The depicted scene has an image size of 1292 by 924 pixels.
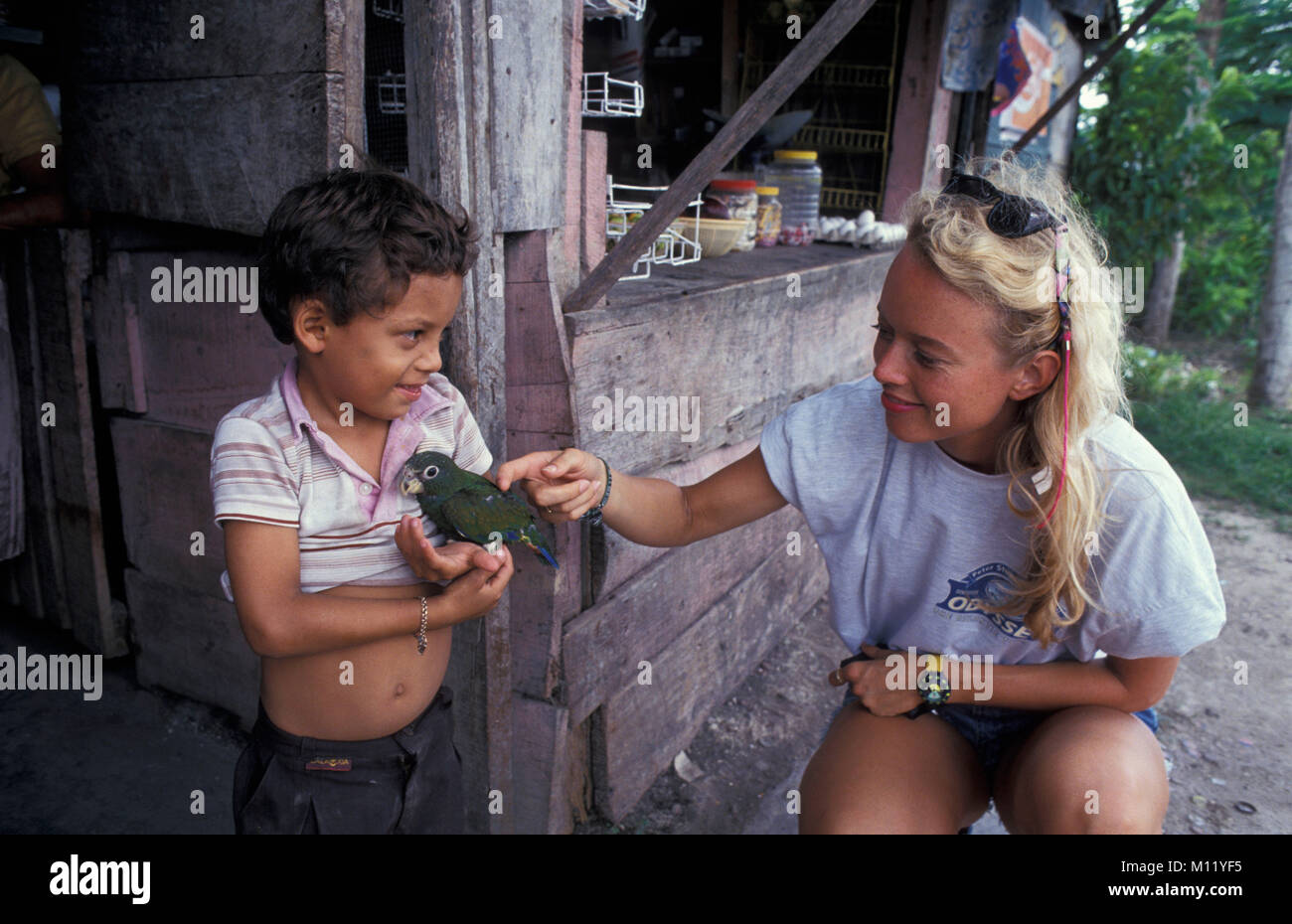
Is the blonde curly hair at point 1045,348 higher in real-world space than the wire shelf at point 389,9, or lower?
lower

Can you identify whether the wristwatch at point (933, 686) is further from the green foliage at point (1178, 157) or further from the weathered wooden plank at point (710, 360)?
the green foliage at point (1178, 157)

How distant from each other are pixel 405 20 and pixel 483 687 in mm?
1736

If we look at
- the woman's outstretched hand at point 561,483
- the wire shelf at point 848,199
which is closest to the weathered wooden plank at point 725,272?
the woman's outstretched hand at point 561,483

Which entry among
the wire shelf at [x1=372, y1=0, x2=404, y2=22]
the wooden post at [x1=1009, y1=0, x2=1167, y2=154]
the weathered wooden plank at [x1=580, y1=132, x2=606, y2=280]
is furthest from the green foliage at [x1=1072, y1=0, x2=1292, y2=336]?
the wire shelf at [x1=372, y1=0, x2=404, y2=22]

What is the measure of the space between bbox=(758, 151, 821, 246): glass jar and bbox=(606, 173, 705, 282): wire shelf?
0.97m

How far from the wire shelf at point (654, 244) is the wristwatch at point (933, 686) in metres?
1.68

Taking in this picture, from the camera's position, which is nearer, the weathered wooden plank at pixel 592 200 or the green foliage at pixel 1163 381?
the weathered wooden plank at pixel 592 200

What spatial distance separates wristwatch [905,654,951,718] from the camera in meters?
2.11

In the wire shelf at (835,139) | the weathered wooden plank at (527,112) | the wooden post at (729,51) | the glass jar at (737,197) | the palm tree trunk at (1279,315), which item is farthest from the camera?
the palm tree trunk at (1279,315)

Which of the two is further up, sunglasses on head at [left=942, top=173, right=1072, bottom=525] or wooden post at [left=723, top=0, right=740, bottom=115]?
wooden post at [left=723, top=0, right=740, bottom=115]

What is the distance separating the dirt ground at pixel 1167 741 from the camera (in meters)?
3.31

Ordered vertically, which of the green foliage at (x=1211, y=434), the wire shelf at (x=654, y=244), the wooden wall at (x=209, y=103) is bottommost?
the green foliage at (x=1211, y=434)

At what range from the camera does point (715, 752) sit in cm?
362

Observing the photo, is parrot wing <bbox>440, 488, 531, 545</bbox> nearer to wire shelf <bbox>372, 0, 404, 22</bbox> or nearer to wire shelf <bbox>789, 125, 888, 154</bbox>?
wire shelf <bbox>372, 0, 404, 22</bbox>
